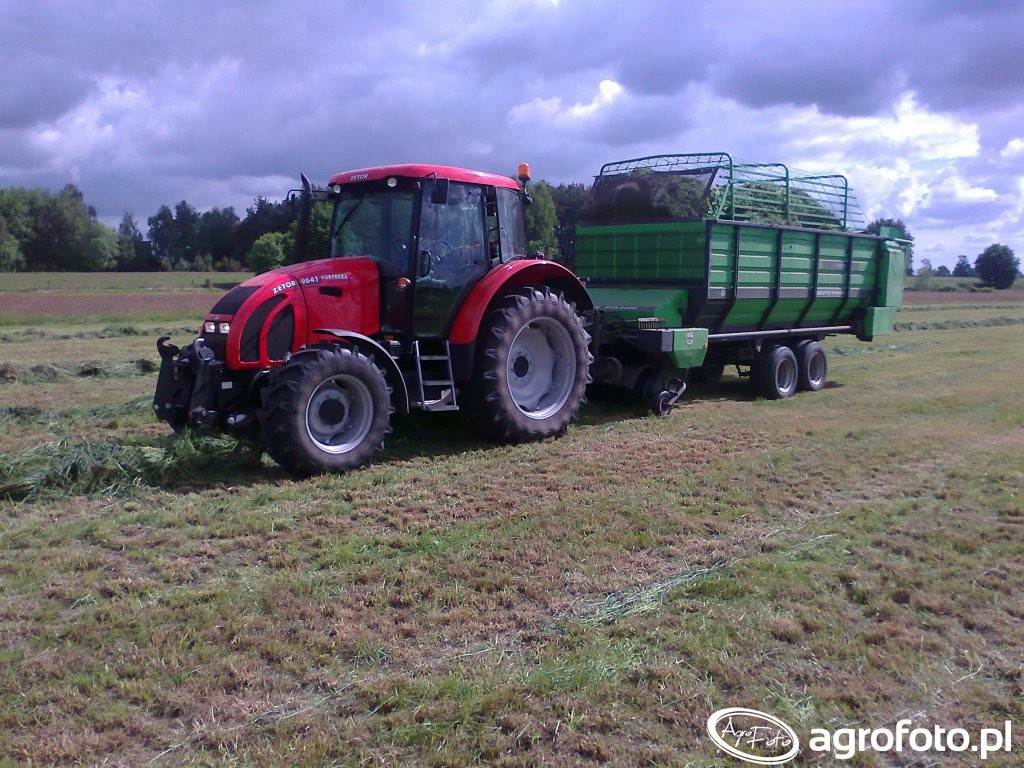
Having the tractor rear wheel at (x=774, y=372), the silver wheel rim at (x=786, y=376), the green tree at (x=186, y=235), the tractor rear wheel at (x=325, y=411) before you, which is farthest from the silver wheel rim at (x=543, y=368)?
the green tree at (x=186, y=235)

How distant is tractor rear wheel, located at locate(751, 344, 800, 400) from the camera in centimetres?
1169

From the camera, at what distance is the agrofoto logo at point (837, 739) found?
308 cm

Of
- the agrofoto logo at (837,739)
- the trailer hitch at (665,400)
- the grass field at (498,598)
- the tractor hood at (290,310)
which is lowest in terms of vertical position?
the agrofoto logo at (837,739)

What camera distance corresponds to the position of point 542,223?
40.6 ft

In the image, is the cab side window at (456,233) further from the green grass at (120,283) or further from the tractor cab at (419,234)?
the green grass at (120,283)

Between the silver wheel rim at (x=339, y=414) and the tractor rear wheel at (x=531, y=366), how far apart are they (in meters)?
1.27

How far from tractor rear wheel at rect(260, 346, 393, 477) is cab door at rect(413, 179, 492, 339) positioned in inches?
36.5

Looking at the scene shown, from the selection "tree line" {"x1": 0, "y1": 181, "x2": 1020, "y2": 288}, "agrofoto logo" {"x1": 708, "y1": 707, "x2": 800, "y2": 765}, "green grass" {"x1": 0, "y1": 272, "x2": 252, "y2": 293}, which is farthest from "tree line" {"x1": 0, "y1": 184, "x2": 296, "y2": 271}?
"agrofoto logo" {"x1": 708, "y1": 707, "x2": 800, "y2": 765}

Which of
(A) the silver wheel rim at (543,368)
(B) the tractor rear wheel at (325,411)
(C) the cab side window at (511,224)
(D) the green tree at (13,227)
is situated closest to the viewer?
(B) the tractor rear wheel at (325,411)

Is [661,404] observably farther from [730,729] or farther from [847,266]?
[730,729]

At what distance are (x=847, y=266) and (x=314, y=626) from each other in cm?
1096

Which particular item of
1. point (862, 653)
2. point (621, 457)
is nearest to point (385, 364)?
point (621, 457)

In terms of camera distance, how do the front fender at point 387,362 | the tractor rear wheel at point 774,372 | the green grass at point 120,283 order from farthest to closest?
the green grass at point 120,283 → the tractor rear wheel at point 774,372 → the front fender at point 387,362

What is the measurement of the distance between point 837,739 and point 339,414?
463cm
